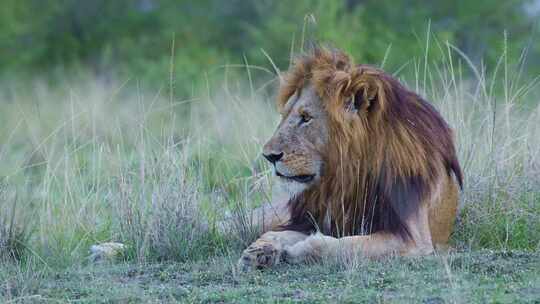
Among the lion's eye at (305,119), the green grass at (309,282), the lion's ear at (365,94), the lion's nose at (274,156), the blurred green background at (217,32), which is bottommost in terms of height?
the green grass at (309,282)

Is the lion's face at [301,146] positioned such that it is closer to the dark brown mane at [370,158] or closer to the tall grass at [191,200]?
the dark brown mane at [370,158]

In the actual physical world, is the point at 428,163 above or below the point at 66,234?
above

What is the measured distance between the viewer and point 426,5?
2034 centimetres

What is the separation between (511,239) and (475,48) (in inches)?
502

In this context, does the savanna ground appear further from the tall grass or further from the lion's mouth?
the lion's mouth

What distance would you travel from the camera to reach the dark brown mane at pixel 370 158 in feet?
17.3

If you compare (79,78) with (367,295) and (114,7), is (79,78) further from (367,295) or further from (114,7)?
(367,295)

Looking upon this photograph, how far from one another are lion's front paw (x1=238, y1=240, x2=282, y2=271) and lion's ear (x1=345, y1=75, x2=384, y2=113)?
32.6 inches

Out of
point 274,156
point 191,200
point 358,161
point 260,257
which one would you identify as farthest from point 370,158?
point 191,200

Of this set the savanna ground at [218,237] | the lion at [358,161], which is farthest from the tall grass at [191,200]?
the lion at [358,161]

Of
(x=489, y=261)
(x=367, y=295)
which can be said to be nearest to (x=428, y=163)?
(x=489, y=261)

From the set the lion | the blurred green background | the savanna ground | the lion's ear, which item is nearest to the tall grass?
the savanna ground

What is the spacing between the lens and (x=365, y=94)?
5324 mm

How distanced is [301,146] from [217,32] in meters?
17.1
